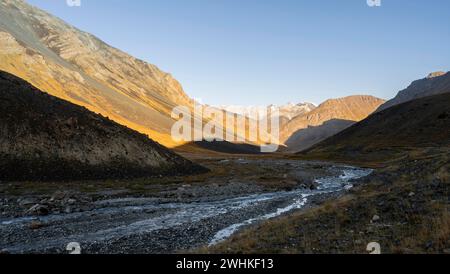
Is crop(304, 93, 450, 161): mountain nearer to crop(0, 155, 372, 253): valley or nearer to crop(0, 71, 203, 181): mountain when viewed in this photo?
crop(0, 155, 372, 253): valley

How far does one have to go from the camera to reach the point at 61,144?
61.3 meters

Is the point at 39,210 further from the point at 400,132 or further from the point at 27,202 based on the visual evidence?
the point at 400,132

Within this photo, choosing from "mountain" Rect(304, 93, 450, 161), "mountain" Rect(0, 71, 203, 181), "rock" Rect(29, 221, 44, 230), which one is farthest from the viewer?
"mountain" Rect(304, 93, 450, 161)

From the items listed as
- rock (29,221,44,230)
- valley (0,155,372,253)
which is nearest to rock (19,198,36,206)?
valley (0,155,372,253)

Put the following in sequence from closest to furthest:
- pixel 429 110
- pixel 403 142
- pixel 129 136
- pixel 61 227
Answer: pixel 61 227 < pixel 129 136 < pixel 403 142 < pixel 429 110

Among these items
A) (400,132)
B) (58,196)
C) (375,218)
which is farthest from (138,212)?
(400,132)

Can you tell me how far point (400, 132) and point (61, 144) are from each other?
126 metres

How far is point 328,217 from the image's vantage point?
25.0 metres

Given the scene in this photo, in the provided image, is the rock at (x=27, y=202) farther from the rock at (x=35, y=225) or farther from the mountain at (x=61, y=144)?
the mountain at (x=61, y=144)

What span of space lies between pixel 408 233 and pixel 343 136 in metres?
172

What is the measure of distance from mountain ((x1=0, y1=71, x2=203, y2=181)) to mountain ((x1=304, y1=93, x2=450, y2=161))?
76.8 m

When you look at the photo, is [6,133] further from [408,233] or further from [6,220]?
[408,233]

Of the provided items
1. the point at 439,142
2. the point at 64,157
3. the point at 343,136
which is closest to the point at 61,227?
the point at 64,157

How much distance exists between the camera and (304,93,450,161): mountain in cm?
12094
